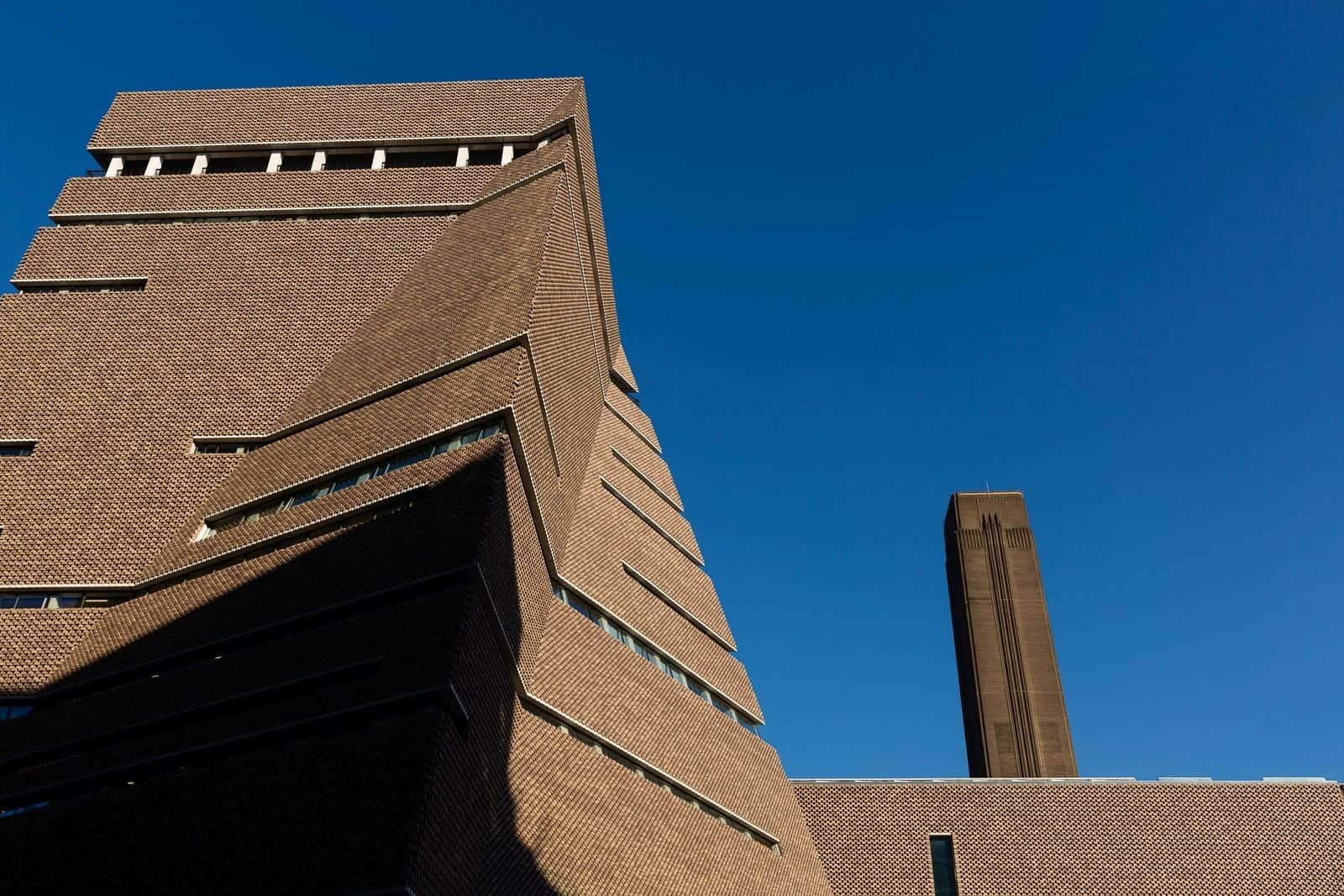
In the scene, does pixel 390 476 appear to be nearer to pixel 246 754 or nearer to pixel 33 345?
pixel 246 754

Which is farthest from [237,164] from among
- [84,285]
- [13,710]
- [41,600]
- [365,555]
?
[365,555]

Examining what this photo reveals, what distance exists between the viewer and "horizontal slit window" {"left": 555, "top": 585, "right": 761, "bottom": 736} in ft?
96.5

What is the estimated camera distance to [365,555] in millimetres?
23719

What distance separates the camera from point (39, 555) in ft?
96.2

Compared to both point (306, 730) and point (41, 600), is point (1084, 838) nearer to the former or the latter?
point (306, 730)

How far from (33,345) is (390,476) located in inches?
737

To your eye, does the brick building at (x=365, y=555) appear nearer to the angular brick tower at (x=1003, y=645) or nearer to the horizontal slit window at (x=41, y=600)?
the horizontal slit window at (x=41, y=600)

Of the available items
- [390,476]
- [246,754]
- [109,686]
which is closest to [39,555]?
[109,686]

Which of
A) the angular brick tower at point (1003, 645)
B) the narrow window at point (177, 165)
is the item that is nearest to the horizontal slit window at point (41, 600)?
the narrow window at point (177, 165)

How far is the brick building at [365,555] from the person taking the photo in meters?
19.4

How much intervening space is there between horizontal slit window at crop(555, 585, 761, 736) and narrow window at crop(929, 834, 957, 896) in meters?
9.18

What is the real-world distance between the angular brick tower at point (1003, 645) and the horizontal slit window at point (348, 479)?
4234 cm

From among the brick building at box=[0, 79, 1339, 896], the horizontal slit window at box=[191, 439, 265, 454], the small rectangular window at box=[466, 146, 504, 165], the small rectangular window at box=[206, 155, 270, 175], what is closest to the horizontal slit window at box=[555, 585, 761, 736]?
the brick building at box=[0, 79, 1339, 896]

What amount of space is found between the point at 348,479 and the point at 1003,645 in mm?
45151
